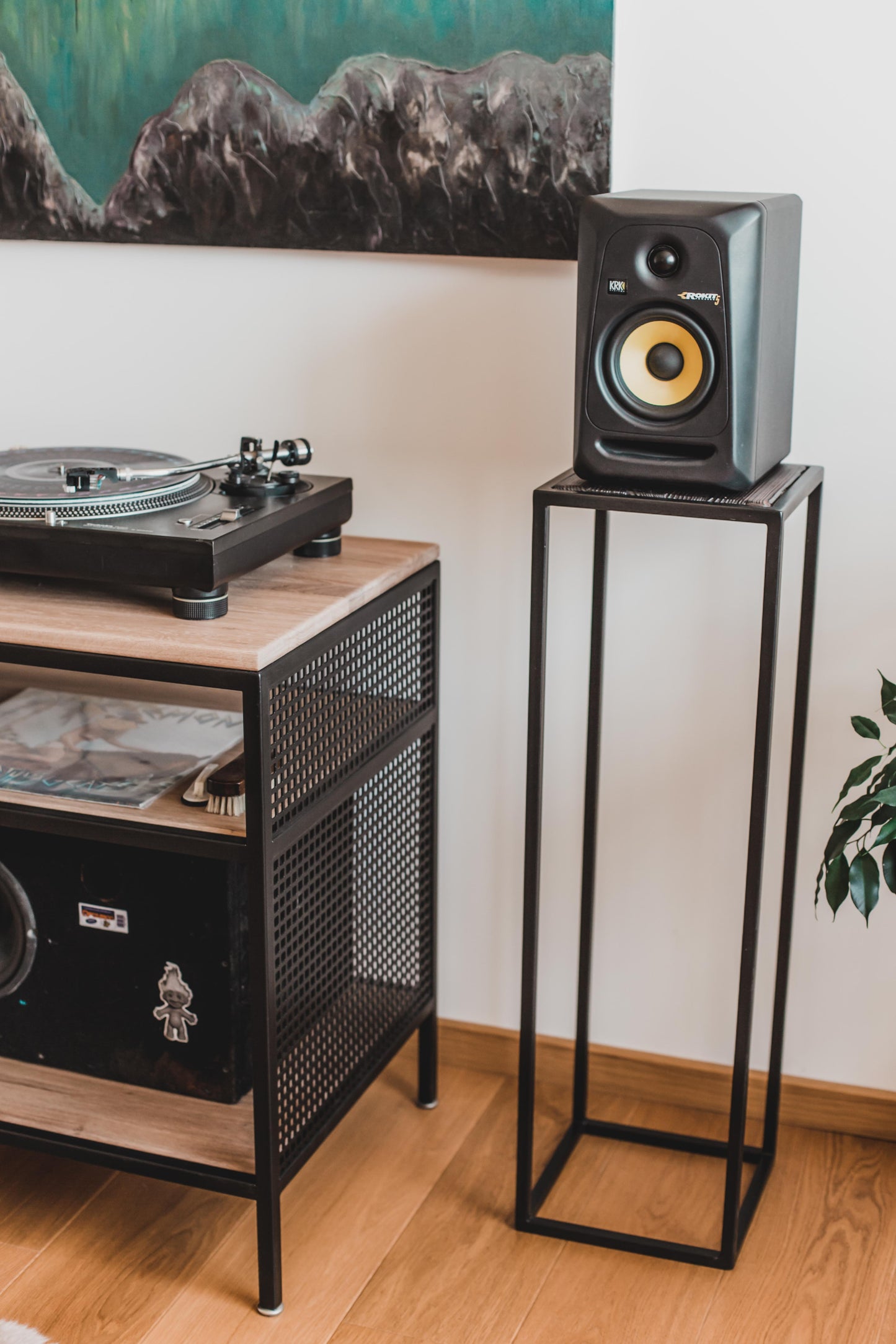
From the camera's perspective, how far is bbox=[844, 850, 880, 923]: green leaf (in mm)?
1512

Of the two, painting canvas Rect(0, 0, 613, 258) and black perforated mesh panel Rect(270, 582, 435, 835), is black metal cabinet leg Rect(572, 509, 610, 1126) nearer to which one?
black perforated mesh panel Rect(270, 582, 435, 835)

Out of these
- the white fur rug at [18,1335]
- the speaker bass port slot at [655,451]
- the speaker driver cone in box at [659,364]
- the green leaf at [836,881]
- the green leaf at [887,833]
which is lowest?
the white fur rug at [18,1335]

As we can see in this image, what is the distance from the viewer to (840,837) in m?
1.55

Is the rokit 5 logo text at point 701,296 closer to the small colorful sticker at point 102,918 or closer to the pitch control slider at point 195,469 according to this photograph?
the pitch control slider at point 195,469

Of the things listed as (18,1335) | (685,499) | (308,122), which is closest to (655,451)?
(685,499)

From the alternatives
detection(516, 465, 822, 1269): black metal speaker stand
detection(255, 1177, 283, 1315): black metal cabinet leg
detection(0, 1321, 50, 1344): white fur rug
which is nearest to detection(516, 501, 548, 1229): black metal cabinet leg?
detection(516, 465, 822, 1269): black metal speaker stand

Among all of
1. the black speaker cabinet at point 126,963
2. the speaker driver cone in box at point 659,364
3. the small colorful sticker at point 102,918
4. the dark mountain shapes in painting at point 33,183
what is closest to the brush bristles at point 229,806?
the black speaker cabinet at point 126,963

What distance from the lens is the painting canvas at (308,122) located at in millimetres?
1719

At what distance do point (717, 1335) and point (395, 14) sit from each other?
63.5 inches

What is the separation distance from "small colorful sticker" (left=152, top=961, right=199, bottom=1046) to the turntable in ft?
1.49

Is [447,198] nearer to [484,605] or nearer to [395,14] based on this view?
[395,14]

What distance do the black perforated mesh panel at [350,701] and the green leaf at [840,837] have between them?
551 mm

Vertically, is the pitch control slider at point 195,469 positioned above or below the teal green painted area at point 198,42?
below

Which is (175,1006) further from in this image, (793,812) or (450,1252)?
(793,812)
